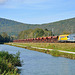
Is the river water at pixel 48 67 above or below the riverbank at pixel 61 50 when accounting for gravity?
below

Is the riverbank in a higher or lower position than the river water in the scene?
higher

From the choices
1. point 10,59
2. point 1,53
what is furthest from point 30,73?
point 1,53

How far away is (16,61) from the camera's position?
28172mm

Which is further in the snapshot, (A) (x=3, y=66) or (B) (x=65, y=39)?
(B) (x=65, y=39)

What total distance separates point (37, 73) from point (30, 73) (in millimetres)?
690

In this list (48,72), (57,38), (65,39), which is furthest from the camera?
(57,38)

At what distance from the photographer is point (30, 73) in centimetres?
2333

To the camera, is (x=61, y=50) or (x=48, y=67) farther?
(x=61, y=50)

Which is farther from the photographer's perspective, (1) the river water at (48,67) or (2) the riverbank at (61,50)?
(2) the riverbank at (61,50)

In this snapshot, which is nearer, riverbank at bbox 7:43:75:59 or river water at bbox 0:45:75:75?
river water at bbox 0:45:75:75

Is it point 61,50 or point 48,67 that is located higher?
point 61,50

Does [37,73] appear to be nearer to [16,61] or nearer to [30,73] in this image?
[30,73]

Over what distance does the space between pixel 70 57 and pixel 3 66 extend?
55.6 ft

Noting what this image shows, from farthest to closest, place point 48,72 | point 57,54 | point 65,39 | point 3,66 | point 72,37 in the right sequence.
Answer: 1. point 65,39
2. point 72,37
3. point 57,54
4. point 48,72
5. point 3,66
